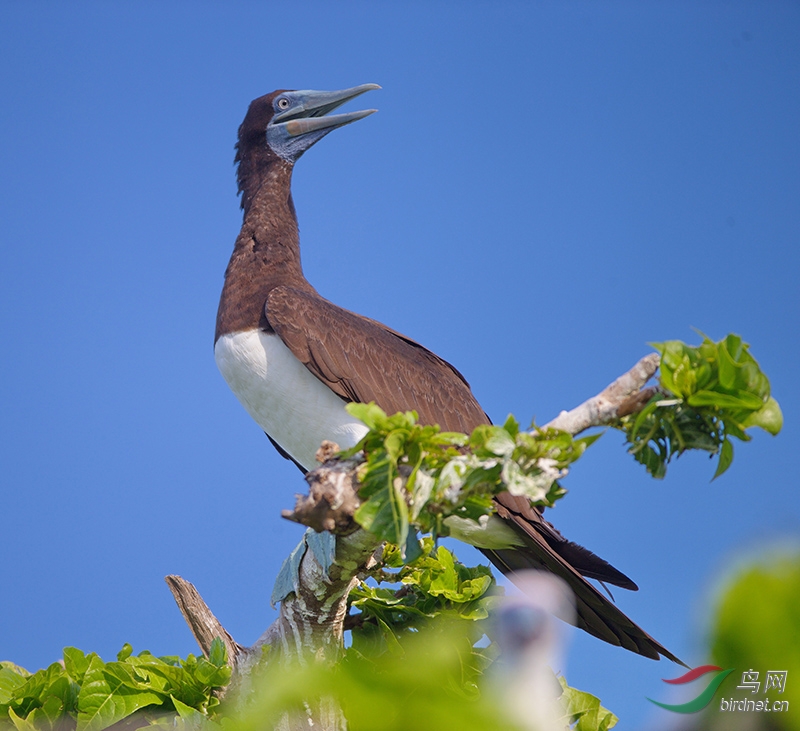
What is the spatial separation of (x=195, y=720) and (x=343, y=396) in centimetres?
158

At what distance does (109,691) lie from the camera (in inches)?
144

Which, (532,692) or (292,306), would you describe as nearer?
(532,692)

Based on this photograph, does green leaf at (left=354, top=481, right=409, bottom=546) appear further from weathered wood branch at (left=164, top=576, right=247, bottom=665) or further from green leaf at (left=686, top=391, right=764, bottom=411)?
weathered wood branch at (left=164, top=576, right=247, bottom=665)

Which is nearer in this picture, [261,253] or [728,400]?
[728,400]

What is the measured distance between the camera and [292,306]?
172 inches

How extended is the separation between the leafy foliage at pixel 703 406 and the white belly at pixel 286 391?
6.61 feet

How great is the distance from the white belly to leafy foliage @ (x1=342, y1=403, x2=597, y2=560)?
Answer: 6.18 feet

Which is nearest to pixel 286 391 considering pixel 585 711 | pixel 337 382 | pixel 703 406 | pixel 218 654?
pixel 337 382

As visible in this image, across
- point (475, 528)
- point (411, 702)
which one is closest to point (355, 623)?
point (475, 528)

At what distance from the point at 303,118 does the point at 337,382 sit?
95.4 inches

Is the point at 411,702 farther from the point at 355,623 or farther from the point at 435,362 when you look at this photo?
the point at 435,362

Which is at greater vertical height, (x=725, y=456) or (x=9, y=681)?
(x=9, y=681)

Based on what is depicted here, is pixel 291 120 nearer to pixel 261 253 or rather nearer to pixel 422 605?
pixel 261 253

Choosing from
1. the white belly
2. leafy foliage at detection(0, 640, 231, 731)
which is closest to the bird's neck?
the white belly
